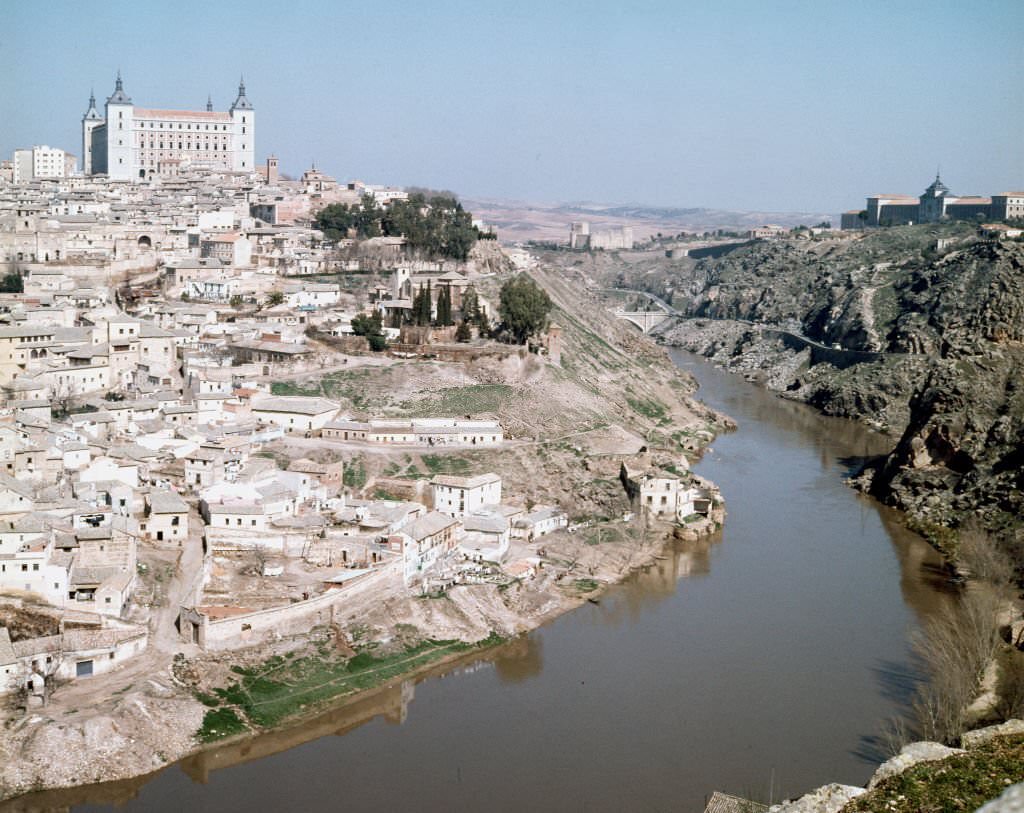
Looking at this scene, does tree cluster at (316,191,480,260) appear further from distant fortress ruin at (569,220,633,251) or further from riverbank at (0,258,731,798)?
distant fortress ruin at (569,220,633,251)

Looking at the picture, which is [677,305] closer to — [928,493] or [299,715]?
[928,493]

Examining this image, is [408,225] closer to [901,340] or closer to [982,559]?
[901,340]

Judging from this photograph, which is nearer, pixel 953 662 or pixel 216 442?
pixel 953 662

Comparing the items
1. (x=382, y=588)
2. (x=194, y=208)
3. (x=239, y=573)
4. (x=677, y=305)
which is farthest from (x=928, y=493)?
(x=677, y=305)

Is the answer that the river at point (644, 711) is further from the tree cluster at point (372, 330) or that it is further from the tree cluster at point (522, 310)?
the tree cluster at point (372, 330)

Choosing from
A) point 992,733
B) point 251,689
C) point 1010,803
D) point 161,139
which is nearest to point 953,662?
point 992,733

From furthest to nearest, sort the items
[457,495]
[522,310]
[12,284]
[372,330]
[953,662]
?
[522,310], [12,284], [372,330], [457,495], [953,662]
